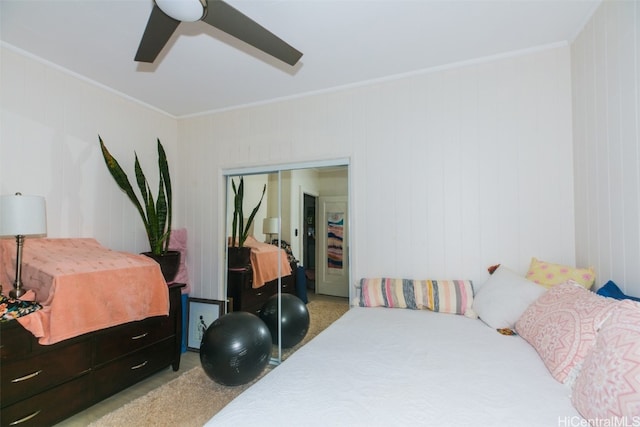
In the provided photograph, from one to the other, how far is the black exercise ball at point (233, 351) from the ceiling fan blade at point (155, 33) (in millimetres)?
1780

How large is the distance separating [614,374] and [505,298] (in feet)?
3.33

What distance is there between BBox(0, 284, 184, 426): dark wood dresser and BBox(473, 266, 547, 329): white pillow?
250 cm

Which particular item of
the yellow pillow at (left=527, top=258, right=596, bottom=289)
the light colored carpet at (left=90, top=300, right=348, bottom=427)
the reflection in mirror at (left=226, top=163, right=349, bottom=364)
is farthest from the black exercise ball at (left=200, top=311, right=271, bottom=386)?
the yellow pillow at (left=527, top=258, right=596, bottom=289)

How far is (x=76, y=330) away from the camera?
1.94m

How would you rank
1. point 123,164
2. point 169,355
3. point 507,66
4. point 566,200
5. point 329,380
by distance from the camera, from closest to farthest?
point 329,380
point 566,200
point 507,66
point 169,355
point 123,164

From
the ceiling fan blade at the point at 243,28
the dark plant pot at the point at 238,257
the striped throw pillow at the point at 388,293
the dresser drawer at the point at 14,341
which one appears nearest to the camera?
the ceiling fan blade at the point at 243,28

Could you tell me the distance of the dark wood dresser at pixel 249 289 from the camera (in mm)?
3066

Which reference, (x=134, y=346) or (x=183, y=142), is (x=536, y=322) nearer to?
(x=134, y=346)

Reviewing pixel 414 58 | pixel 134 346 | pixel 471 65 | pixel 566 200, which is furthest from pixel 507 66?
pixel 134 346

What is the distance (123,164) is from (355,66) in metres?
2.37

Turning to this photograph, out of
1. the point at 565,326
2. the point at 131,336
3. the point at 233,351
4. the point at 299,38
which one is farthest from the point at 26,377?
the point at 565,326

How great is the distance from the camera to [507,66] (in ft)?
7.57

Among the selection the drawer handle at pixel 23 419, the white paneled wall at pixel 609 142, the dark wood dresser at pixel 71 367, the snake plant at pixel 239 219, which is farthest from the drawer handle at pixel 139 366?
the white paneled wall at pixel 609 142

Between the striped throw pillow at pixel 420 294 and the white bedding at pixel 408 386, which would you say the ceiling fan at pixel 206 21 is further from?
the striped throw pillow at pixel 420 294
